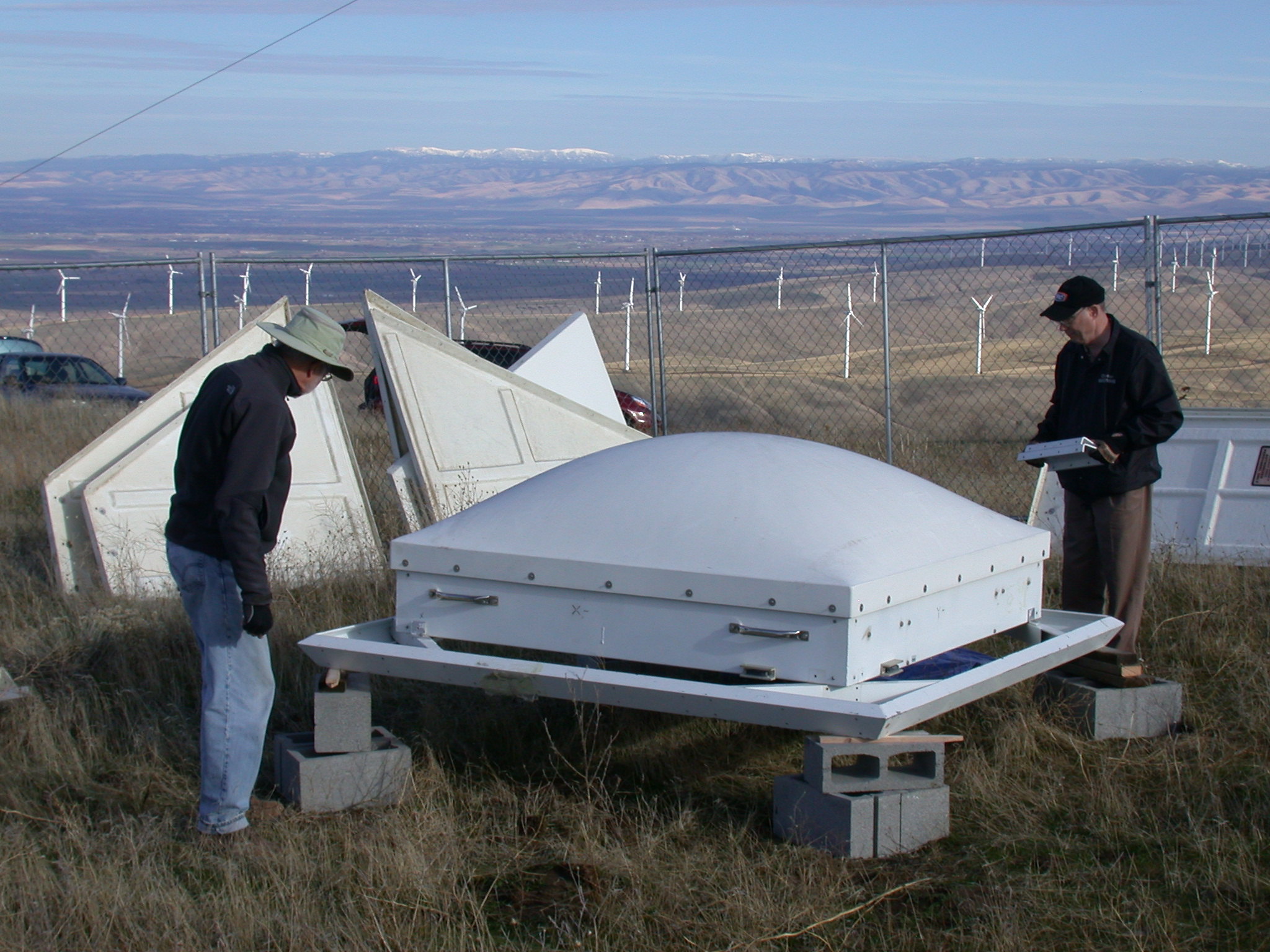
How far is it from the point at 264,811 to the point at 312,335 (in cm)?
167

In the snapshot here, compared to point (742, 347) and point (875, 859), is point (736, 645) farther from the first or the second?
point (742, 347)

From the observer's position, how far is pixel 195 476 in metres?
3.85

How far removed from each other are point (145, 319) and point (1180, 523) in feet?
141

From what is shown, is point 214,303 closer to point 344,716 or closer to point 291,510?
point 291,510

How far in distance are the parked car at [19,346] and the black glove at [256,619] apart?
16735mm

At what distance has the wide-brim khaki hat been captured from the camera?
3.89m

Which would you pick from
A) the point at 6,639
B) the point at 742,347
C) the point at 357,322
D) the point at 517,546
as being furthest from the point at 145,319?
the point at 517,546

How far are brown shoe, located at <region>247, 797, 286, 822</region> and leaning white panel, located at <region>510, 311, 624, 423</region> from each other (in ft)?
17.0

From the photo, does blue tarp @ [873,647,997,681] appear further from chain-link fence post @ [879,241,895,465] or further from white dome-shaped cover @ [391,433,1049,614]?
chain-link fence post @ [879,241,895,465]

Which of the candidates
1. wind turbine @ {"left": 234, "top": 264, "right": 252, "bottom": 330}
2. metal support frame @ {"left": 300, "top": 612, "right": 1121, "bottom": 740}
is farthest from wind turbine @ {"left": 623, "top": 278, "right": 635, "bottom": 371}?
metal support frame @ {"left": 300, "top": 612, "right": 1121, "bottom": 740}

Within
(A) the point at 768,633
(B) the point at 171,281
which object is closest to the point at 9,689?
(A) the point at 768,633

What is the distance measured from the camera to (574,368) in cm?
944

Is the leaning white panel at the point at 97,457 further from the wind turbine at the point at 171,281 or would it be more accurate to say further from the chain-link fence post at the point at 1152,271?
the chain-link fence post at the point at 1152,271

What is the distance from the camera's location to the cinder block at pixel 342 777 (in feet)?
13.7
